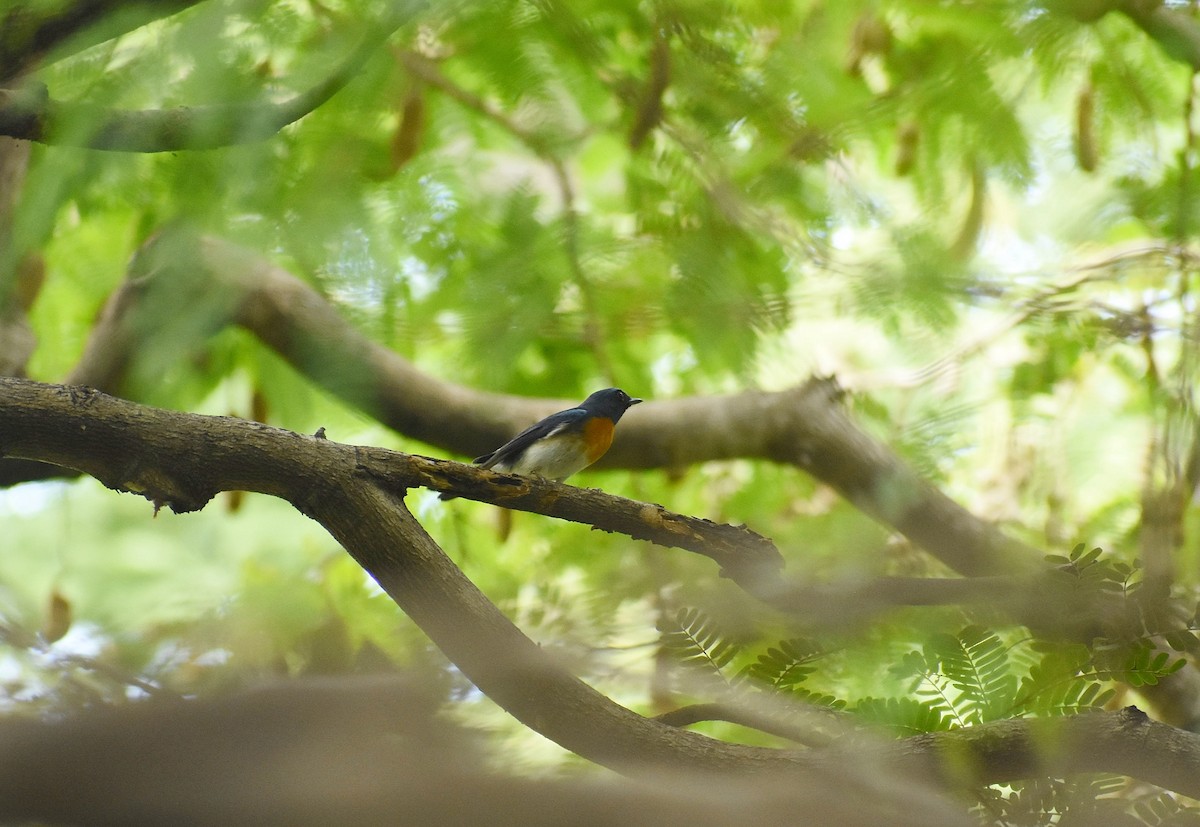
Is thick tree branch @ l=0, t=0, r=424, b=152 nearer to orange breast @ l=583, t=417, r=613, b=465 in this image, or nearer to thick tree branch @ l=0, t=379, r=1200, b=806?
thick tree branch @ l=0, t=379, r=1200, b=806

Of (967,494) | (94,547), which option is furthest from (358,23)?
(967,494)

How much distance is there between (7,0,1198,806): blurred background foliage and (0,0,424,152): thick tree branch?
1.02ft

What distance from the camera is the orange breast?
170 inches

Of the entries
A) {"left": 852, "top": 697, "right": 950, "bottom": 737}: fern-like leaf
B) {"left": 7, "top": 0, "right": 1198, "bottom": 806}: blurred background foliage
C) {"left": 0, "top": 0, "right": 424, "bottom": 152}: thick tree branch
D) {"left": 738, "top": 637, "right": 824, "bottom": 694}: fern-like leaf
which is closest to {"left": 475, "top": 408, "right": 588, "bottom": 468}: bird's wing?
{"left": 7, "top": 0, "right": 1198, "bottom": 806}: blurred background foliage

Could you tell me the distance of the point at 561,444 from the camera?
4.34m

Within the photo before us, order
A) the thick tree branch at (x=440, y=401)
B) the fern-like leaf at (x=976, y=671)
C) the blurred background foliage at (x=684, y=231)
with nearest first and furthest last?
the fern-like leaf at (x=976, y=671), the blurred background foliage at (x=684, y=231), the thick tree branch at (x=440, y=401)

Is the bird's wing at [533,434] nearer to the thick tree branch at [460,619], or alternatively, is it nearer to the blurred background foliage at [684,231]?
the blurred background foliage at [684,231]

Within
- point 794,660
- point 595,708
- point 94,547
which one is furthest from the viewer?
point 94,547

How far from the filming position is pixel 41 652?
81 cm

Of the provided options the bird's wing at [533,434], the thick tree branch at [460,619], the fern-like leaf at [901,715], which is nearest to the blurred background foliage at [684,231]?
the fern-like leaf at [901,715]

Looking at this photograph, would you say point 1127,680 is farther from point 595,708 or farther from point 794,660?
point 595,708

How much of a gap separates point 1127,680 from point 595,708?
2.93ft

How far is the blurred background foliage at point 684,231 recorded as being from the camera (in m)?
2.75

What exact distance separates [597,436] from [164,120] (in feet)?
7.90
